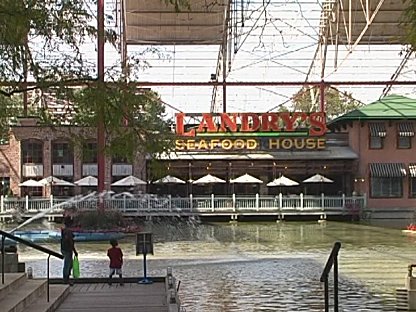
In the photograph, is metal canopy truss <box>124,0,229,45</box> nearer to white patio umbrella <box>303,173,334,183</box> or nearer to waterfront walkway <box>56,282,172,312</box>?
white patio umbrella <box>303,173,334,183</box>

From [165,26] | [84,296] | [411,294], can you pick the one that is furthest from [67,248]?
[165,26]

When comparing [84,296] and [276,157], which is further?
[276,157]

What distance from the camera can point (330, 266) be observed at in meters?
8.50

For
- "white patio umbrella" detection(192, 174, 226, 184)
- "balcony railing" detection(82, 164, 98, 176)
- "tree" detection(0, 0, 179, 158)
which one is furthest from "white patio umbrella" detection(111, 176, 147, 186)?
"tree" detection(0, 0, 179, 158)

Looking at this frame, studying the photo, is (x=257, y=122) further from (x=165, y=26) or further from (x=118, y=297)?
(x=118, y=297)

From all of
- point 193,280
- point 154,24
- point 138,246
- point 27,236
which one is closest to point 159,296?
point 138,246

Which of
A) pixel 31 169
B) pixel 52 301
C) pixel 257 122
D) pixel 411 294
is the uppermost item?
pixel 257 122

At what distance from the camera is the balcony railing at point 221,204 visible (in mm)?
48156

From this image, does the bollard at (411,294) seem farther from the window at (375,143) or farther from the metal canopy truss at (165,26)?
the metal canopy truss at (165,26)

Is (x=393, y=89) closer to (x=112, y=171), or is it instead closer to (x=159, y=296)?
(x=112, y=171)

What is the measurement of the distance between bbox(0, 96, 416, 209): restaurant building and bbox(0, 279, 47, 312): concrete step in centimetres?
3852

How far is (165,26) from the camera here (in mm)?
58594

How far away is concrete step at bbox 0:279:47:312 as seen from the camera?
11376 millimetres

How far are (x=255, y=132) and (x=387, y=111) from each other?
8880 millimetres
